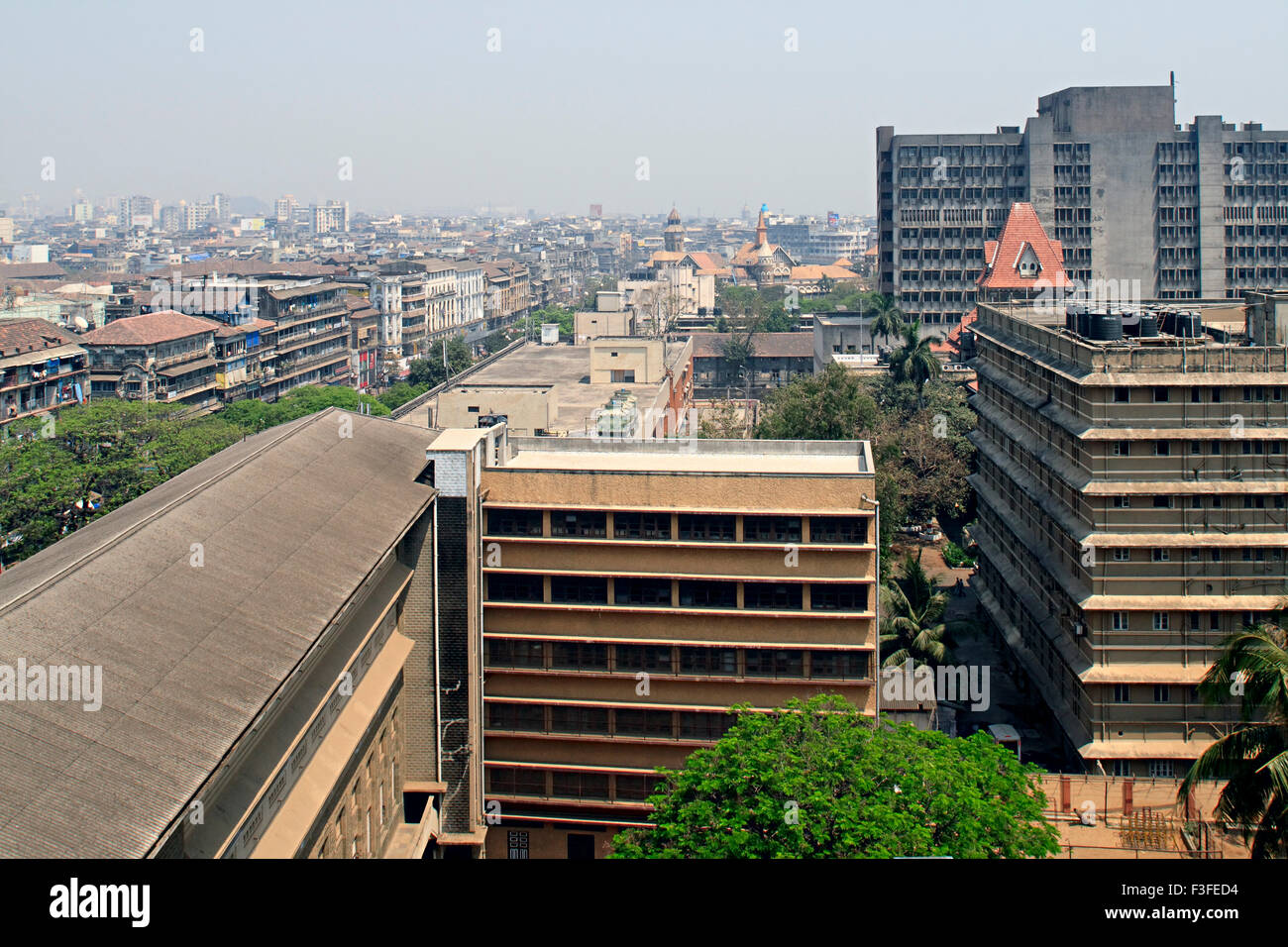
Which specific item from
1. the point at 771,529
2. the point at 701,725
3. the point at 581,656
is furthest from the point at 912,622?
the point at 581,656

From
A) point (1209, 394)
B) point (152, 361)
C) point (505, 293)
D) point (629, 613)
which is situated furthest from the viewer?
point (505, 293)

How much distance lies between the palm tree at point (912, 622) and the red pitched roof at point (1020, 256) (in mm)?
38650

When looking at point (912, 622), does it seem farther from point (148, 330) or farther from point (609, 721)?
point (148, 330)

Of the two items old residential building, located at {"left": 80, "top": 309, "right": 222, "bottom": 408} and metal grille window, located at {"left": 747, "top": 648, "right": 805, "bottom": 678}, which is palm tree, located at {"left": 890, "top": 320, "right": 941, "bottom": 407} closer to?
metal grille window, located at {"left": 747, "top": 648, "right": 805, "bottom": 678}

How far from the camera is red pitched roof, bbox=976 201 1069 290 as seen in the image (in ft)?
252

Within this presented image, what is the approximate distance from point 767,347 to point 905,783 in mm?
101191

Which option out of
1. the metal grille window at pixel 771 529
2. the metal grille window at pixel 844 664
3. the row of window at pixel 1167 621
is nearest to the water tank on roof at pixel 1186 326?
the row of window at pixel 1167 621

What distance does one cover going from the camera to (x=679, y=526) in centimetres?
3366

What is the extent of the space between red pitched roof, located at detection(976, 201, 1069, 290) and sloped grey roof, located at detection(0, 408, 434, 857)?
5413 centimetres

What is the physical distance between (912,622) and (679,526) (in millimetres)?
10154
